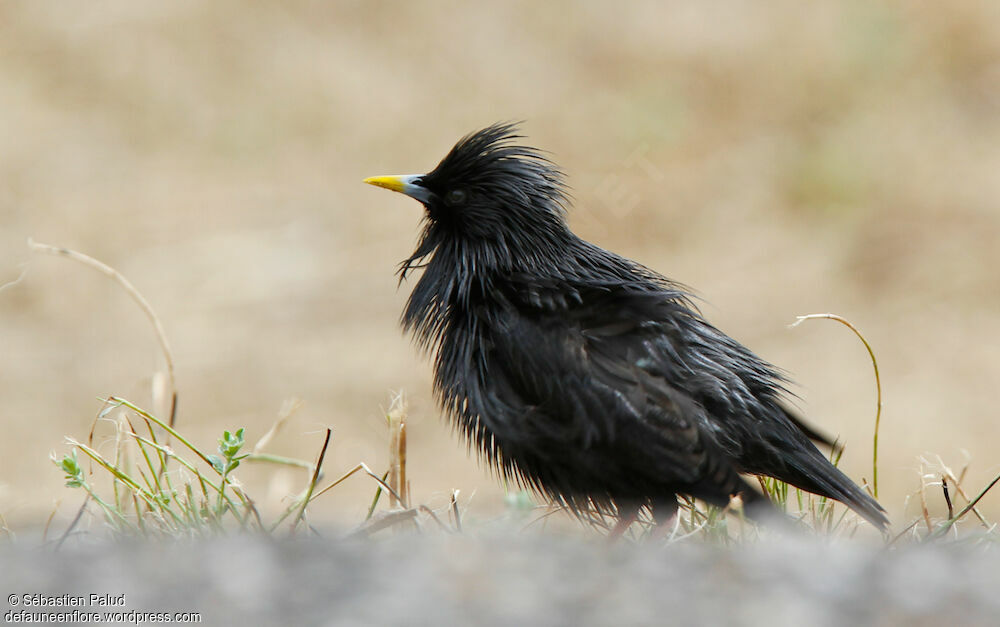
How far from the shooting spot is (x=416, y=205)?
13289 millimetres

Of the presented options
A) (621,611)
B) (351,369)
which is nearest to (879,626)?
(621,611)

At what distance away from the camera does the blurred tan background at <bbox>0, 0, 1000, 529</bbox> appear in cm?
1080

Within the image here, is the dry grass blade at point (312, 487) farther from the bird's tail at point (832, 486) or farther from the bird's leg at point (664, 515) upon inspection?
the bird's tail at point (832, 486)

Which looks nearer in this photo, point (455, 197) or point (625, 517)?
point (625, 517)

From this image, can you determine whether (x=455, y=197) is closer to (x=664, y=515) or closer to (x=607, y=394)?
(x=607, y=394)

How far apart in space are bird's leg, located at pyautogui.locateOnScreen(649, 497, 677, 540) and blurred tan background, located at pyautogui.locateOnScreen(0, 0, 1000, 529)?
20.2 ft

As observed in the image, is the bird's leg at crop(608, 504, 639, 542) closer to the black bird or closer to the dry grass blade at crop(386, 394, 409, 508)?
the black bird

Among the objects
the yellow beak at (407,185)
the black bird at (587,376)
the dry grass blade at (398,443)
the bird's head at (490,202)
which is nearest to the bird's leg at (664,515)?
the black bird at (587,376)

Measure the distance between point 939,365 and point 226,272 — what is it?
725 centimetres

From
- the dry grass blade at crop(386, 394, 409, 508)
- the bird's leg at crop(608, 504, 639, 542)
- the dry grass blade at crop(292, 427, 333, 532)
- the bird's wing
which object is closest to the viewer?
the dry grass blade at crop(292, 427, 333, 532)

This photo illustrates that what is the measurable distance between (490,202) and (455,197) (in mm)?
197

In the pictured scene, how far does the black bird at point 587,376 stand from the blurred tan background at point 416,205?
5.83 metres

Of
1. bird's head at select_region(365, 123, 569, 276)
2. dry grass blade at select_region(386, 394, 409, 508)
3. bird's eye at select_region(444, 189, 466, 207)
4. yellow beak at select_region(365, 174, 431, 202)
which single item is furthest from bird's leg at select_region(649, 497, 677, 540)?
yellow beak at select_region(365, 174, 431, 202)

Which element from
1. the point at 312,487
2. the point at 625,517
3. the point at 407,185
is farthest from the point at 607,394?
the point at 407,185
